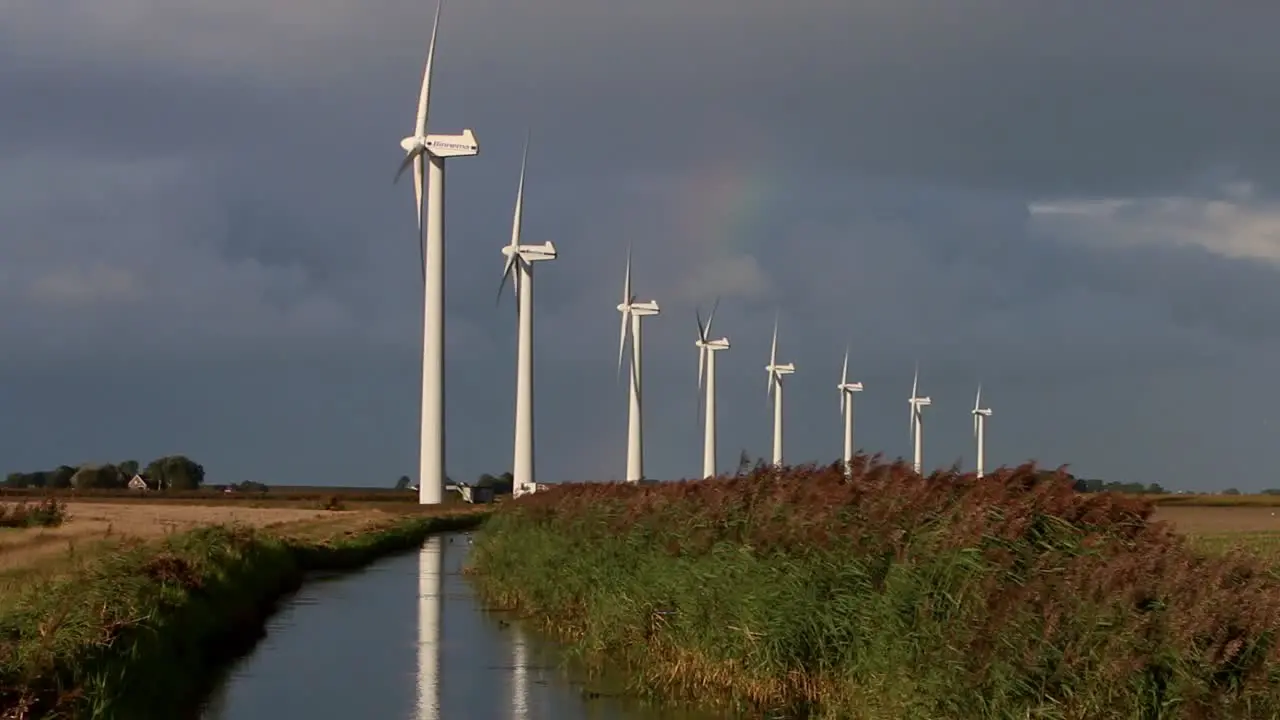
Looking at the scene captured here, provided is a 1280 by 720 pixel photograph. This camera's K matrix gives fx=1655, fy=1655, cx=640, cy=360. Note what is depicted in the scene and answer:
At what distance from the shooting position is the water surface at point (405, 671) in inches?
819

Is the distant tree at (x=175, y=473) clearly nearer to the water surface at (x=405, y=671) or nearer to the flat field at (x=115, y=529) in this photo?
the flat field at (x=115, y=529)

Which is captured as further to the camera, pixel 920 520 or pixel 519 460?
pixel 519 460

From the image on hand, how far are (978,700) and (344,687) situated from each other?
1072 cm

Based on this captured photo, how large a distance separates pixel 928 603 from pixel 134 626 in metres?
9.16

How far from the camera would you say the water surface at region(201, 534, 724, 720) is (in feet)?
68.3

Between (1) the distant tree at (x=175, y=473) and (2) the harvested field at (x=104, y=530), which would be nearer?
(2) the harvested field at (x=104, y=530)

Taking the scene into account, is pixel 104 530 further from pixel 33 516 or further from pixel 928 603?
pixel 928 603

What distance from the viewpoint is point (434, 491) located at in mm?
89438

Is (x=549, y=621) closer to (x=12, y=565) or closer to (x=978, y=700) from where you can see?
(x=12, y=565)

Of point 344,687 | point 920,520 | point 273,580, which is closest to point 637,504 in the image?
point 344,687

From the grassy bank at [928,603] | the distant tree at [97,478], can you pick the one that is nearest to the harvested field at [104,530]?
the grassy bank at [928,603]

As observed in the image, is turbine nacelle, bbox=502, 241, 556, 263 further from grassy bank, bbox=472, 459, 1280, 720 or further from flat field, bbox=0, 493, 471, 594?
grassy bank, bbox=472, 459, 1280, 720

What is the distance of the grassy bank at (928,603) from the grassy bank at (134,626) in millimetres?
6036

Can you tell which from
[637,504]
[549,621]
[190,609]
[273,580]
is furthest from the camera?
[273,580]
